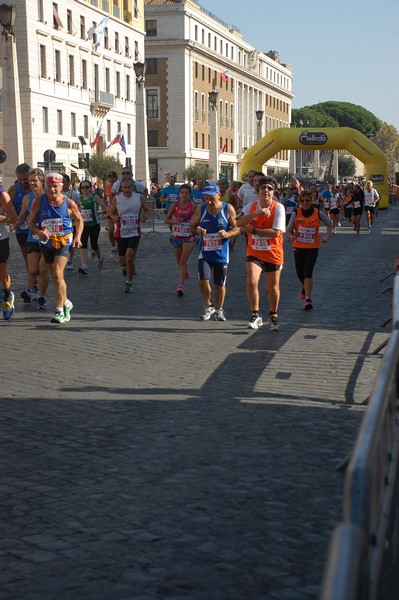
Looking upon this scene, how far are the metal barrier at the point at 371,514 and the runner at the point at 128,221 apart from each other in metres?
11.3

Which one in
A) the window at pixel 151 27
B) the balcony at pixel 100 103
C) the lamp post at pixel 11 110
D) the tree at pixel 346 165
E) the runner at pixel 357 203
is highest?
the window at pixel 151 27

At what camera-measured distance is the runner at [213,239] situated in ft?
41.9

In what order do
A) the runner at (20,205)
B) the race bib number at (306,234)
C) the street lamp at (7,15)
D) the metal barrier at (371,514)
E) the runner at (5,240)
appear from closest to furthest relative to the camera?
the metal barrier at (371,514), the runner at (5,240), the race bib number at (306,234), the runner at (20,205), the street lamp at (7,15)

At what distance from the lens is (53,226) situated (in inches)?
499

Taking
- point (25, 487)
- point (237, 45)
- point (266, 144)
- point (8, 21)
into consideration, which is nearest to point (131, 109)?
point (266, 144)

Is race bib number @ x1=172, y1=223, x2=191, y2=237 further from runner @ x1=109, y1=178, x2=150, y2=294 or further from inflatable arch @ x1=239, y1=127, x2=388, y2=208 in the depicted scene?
inflatable arch @ x1=239, y1=127, x2=388, y2=208

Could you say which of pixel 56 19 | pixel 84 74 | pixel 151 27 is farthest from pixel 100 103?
pixel 151 27

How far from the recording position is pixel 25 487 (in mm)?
5414

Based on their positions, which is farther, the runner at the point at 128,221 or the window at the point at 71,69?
the window at the point at 71,69

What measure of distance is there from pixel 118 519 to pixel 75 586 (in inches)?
33.6

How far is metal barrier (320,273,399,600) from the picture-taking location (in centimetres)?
251

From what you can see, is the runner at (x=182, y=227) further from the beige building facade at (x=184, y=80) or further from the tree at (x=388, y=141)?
the tree at (x=388, y=141)

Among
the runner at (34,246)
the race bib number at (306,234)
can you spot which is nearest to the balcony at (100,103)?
the runner at (34,246)

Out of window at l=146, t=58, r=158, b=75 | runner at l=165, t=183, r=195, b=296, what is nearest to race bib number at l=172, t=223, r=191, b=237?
runner at l=165, t=183, r=195, b=296
